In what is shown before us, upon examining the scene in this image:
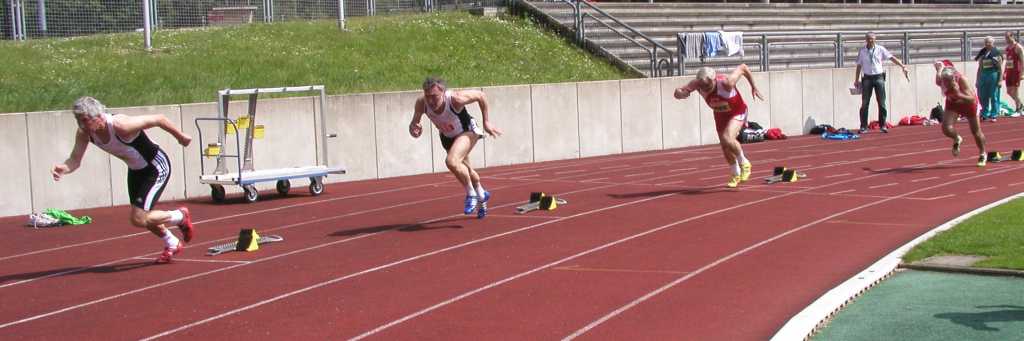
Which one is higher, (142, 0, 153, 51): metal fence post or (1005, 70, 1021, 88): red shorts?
(142, 0, 153, 51): metal fence post

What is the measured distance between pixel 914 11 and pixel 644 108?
22.4 meters

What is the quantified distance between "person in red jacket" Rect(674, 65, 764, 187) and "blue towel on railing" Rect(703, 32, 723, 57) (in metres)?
12.8

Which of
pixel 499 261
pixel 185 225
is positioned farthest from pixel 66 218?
pixel 499 261

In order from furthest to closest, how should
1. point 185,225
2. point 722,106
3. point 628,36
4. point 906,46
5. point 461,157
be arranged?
point 906,46 < point 628,36 < point 722,106 < point 461,157 < point 185,225

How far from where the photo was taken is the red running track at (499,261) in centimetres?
908

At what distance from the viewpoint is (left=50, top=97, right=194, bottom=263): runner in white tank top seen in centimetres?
1144

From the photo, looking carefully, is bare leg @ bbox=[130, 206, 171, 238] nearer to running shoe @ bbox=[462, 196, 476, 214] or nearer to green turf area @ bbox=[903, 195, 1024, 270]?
running shoe @ bbox=[462, 196, 476, 214]

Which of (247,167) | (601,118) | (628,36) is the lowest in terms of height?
(247,167)

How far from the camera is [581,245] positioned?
12.4 metres

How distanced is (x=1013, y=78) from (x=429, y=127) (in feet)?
48.8

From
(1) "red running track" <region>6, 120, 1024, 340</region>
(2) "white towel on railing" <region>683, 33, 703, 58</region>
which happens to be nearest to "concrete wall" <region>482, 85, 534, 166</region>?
(1) "red running track" <region>6, 120, 1024, 340</region>

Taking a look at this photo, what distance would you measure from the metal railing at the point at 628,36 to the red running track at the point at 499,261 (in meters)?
9.76

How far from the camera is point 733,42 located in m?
30.8

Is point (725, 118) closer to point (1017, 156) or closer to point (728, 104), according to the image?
point (728, 104)
